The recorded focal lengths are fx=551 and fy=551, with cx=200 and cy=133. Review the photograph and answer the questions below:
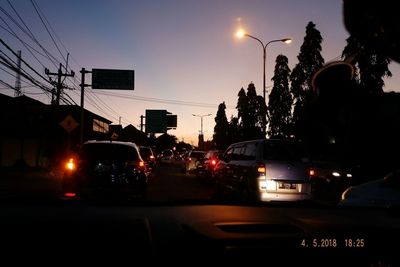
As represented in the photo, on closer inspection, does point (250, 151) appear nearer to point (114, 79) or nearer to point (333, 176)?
point (333, 176)

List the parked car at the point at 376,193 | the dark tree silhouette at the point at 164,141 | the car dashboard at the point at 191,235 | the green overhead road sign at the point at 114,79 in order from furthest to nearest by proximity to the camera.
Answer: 1. the dark tree silhouette at the point at 164,141
2. the green overhead road sign at the point at 114,79
3. the parked car at the point at 376,193
4. the car dashboard at the point at 191,235

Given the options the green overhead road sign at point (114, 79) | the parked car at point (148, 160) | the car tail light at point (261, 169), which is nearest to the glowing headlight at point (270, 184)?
the car tail light at point (261, 169)

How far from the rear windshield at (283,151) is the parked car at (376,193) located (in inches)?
180

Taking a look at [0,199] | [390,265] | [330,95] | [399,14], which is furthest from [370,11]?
[0,199]

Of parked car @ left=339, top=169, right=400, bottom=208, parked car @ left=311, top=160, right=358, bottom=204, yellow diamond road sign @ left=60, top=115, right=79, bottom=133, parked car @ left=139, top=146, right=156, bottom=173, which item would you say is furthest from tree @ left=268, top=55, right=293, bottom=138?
parked car @ left=339, top=169, right=400, bottom=208

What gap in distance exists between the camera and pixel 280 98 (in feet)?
160

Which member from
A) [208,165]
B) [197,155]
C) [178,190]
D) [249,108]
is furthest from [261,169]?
[249,108]

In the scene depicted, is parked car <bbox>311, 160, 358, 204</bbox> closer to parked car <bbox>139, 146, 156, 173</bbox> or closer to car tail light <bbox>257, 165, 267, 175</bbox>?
parked car <bbox>139, 146, 156, 173</bbox>

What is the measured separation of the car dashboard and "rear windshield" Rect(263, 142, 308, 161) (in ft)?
31.6

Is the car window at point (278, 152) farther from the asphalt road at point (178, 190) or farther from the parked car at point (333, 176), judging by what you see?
the parked car at point (333, 176)

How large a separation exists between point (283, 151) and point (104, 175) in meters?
4.49

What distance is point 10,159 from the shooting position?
1502 inches

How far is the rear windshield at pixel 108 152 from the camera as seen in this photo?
40.4 feet

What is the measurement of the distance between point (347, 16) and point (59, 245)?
1881mm
